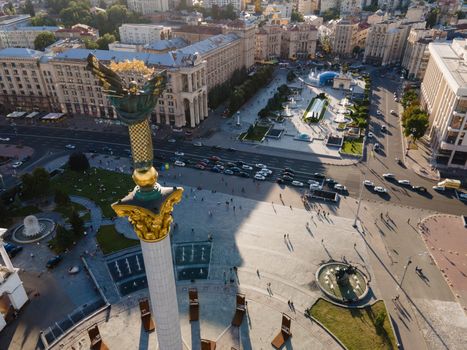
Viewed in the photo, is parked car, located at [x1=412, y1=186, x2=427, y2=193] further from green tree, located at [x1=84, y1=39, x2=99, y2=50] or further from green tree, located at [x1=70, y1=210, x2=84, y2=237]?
green tree, located at [x1=84, y1=39, x2=99, y2=50]

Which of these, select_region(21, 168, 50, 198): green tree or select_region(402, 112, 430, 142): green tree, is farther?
select_region(402, 112, 430, 142): green tree

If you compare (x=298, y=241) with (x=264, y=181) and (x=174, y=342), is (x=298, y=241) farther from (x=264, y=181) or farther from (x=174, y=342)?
(x=174, y=342)

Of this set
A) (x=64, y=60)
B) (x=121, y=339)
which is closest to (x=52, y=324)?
(x=121, y=339)

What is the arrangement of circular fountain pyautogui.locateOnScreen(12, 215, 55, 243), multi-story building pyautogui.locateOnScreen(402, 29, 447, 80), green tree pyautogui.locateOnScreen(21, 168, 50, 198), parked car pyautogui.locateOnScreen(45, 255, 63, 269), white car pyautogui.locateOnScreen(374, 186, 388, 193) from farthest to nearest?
multi-story building pyautogui.locateOnScreen(402, 29, 447, 80) < white car pyautogui.locateOnScreen(374, 186, 388, 193) < green tree pyautogui.locateOnScreen(21, 168, 50, 198) < circular fountain pyautogui.locateOnScreen(12, 215, 55, 243) < parked car pyautogui.locateOnScreen(45, 255, 63, 269)

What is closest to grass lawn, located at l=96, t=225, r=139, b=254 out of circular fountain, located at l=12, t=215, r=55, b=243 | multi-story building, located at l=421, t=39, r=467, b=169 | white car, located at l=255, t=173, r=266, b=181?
circular fountain, located at l=12, t=215, r=55, b=243

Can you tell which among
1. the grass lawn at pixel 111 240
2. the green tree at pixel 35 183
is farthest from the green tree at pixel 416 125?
the green tree at pixel 35 183

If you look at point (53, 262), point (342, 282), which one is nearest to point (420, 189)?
point (342, 282)
